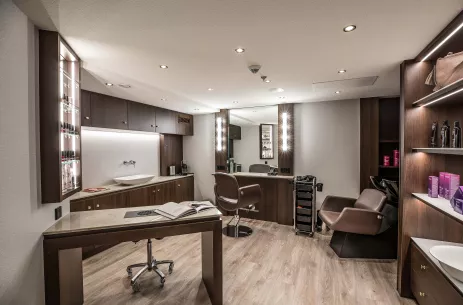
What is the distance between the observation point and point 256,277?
2498mm

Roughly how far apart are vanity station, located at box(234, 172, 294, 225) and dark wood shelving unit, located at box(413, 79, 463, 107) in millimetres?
2459

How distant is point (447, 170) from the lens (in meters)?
2.06

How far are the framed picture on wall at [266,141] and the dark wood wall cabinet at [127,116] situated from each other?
1.89 meters

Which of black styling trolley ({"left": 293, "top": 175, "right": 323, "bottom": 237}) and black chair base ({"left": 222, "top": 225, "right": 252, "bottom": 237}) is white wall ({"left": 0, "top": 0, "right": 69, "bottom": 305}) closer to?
black chair base ({"left": 222, "top": 225, "right": 252, "bottom": 237})

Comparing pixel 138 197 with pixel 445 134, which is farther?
pixel 138 197

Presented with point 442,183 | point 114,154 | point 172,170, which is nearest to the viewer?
point 442,183

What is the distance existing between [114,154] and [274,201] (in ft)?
10.6

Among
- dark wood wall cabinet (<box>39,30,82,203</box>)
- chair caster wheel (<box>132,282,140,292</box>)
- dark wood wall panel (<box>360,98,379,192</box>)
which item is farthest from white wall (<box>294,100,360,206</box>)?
dark wood wall cabinet (<box>39,30,82,203</box>)

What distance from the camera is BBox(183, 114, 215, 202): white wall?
5352mm

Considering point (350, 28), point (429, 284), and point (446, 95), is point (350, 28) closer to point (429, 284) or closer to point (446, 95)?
point (446, 95)

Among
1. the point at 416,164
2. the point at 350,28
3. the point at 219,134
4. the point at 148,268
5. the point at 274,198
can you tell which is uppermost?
the point at 350,28

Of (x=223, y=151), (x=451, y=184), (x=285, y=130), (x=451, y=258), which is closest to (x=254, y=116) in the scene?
(x=285, y=130)

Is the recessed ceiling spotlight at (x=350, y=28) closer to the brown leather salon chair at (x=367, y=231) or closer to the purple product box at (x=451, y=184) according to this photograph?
the purple product box at (x=451, y=184)

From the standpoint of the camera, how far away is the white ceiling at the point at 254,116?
469cm
